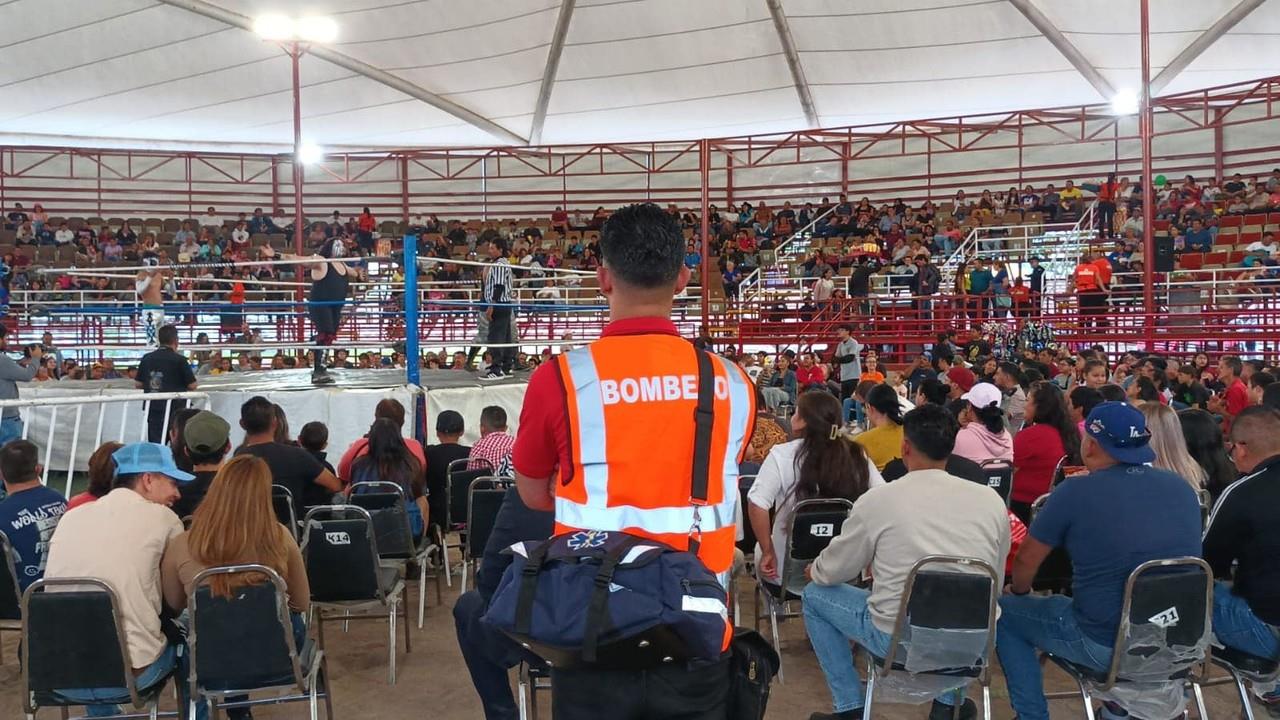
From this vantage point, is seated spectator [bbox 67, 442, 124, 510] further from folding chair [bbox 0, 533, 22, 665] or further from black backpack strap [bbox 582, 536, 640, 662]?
black backpack strap [bbox 582, 536, 640, 662]

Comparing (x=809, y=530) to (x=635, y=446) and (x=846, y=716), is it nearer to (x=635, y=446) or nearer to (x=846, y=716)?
(x=846, y=716)

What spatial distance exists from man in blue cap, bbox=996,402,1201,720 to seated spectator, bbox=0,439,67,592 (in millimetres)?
3627

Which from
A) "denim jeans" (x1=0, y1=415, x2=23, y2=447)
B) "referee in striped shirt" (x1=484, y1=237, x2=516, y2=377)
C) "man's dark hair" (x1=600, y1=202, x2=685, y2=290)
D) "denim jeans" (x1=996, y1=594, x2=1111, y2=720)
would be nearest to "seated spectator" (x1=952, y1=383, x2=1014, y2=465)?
"denim jeans" (x1=996, y1=594, x2=1111, y2=720)

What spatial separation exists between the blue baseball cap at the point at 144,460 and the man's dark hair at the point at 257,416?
148 centimetres

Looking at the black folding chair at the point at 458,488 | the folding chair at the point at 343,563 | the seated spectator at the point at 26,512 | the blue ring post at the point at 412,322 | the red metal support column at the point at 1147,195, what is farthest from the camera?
the red metal support column at the point at 1147,195

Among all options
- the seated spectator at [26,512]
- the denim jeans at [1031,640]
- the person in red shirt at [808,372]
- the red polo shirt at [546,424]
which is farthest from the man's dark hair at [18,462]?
the person in red shirt at [808,372]

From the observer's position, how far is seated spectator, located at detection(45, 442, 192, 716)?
11.1 feet

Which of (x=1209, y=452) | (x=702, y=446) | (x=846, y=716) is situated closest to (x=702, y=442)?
(x=702, y=446)

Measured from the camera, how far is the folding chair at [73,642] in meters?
3.24

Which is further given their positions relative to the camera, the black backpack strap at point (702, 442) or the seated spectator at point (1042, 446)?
the seated spectator at point (1042, 446)

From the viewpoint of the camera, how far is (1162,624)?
130 inches

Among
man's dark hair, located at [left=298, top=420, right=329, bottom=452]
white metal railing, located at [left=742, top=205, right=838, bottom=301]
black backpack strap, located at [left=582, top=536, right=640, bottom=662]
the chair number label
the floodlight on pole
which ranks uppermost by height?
the floodlight on pole

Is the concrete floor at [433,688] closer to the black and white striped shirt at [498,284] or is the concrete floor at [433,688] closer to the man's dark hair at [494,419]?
A: the man's dark hair at [494,419]

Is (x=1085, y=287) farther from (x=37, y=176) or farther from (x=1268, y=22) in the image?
(x=37, y=176)
